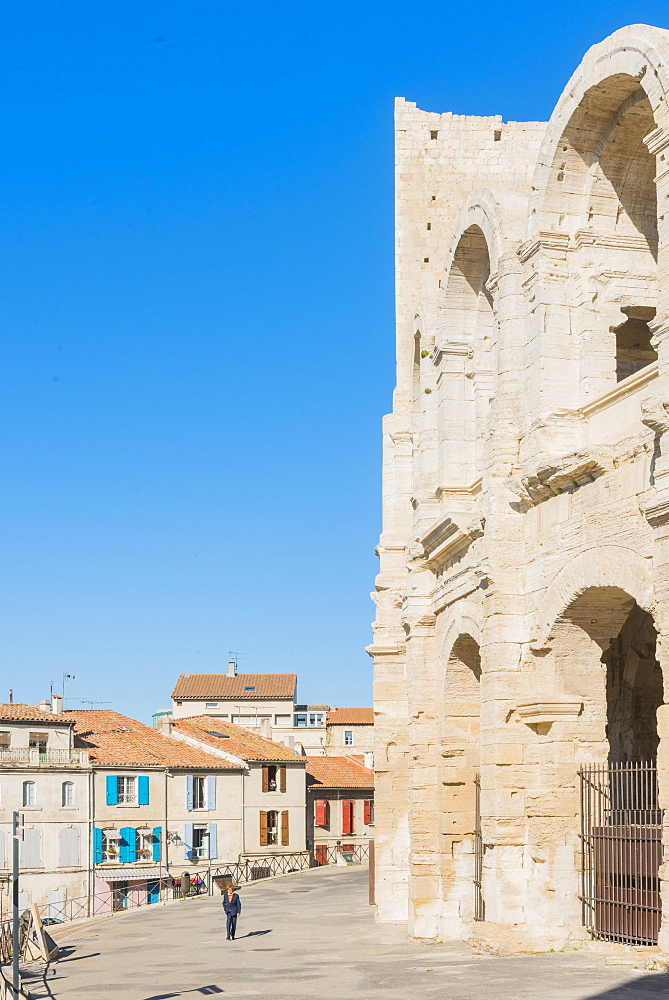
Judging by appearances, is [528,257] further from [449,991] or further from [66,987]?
[66,987]

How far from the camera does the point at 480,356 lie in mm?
20094

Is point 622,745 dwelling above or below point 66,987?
above

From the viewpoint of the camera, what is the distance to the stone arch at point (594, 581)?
1336 cm

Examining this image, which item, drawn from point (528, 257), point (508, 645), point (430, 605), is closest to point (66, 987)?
point (508, 645)

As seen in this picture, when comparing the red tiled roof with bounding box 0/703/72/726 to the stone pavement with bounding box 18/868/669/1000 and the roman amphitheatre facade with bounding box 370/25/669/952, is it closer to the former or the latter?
the stone pavement with bounding box 18/868/669/1000

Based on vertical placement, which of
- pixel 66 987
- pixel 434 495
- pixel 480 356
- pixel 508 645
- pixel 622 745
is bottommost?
pixel 66 987

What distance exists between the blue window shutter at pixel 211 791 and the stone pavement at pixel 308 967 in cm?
1807

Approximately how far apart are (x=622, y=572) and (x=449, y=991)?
180 inches

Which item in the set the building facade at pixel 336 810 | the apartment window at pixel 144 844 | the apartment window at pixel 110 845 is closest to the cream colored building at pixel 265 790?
the building facade at pixel 336 810

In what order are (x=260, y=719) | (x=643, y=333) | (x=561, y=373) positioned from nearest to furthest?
(x=561, y=373) → (x=643, y=333) → (x=260, y=719)

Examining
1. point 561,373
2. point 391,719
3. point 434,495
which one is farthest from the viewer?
point 391,719

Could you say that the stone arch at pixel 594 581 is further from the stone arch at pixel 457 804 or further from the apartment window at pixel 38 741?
the apartment window at pixel 38 741

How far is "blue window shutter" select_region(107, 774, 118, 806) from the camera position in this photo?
4378 cm

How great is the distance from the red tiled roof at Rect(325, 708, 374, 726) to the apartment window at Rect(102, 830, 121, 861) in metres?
26.8
